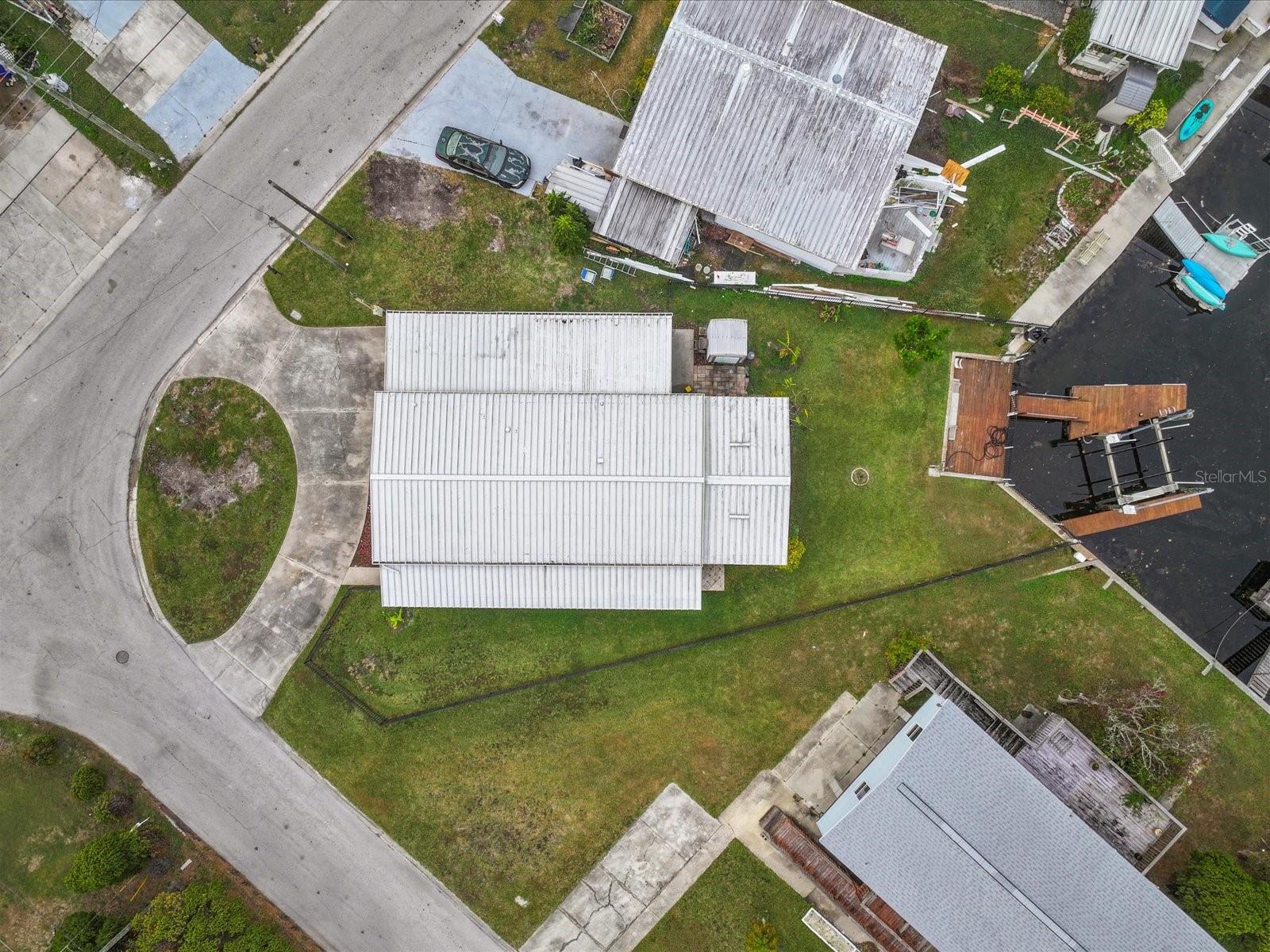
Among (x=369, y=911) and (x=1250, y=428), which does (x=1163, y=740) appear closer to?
(x=1250, y=428)

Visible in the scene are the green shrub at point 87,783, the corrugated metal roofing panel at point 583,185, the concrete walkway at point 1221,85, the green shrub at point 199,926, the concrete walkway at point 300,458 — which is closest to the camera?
the green shrub at point 199,926

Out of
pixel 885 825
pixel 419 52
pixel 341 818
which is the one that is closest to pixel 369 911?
pixel 341 818

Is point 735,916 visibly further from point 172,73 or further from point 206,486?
point 172,73

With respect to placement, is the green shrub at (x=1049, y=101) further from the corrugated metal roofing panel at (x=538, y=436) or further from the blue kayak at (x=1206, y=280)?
the corrugated metal roofing panel at (x=538, y=436)

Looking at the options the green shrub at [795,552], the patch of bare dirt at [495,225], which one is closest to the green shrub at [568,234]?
the patch of bare dirt at [495,225]

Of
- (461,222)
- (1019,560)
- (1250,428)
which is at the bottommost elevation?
(1019,560)

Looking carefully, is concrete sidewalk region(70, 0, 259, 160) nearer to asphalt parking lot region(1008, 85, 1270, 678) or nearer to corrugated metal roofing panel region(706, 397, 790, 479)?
corrugated metal roofing panel region(706, 397, 790, 479)
